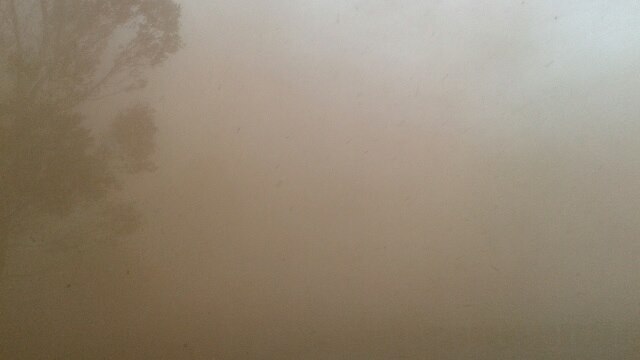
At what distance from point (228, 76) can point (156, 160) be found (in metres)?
0.18

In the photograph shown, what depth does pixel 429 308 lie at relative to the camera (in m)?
1.16

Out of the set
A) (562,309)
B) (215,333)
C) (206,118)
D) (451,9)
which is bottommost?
(215,333)

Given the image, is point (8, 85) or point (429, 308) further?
point (429, 308)

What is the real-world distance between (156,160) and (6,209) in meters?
0.27

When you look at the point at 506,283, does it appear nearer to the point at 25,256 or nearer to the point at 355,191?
the point at 355,191

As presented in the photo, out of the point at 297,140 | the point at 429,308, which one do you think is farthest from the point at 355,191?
the point at 429,308

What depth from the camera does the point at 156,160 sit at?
1.05m

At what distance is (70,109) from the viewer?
1017 mm

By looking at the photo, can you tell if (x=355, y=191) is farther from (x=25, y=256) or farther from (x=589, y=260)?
(x=25, y=256)

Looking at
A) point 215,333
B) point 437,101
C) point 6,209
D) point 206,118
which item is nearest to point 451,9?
point 437,101

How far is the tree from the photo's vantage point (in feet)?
3.20

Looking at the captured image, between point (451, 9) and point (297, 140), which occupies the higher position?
point (451, 9)

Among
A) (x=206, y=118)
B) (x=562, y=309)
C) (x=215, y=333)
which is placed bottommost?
(x=215, y=333)

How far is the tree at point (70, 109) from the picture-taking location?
38.4 inches
